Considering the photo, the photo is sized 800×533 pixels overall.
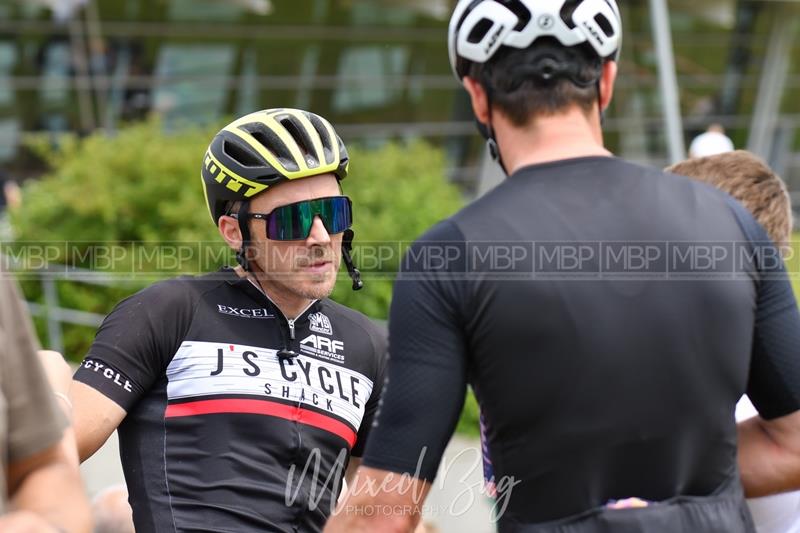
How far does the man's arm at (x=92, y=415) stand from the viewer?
3416 mm

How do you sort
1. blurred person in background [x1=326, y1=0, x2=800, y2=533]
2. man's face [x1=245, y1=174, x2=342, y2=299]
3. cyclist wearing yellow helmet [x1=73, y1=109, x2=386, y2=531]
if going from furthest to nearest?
1. man's face [x1=245, y1=174, x2=342, y2=299]
2. cyclist wearing yellow helmet [x1=73, y1=109, x2=386, y2=531]
3. blurred person in background [x1=326, y1=0, x2=800, y2=533]

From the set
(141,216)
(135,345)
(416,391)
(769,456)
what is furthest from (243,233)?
(141,216)

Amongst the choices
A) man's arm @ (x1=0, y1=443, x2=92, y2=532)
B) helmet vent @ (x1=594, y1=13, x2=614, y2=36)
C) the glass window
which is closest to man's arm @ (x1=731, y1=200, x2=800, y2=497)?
helmet vent @ (x1=594, y1=13, x2=614, y2=36)

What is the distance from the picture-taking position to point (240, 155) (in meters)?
3.90

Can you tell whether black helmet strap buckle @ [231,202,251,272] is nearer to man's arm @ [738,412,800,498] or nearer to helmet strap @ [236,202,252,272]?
helmet strap @ [236,202,252,272]

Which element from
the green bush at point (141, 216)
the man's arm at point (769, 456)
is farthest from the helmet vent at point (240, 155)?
the green bush at point (141, 216)

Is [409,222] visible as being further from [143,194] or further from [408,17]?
[408,17]

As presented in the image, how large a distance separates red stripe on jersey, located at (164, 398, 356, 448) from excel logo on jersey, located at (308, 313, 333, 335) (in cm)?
33

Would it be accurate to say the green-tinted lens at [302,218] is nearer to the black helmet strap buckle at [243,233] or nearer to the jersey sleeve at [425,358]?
the black helmet strap buckle at [243,233]

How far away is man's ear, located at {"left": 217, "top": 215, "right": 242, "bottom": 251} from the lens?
395 cm

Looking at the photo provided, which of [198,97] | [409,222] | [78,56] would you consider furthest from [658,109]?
[409,222]

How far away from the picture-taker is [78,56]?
1662cm

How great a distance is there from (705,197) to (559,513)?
76cm

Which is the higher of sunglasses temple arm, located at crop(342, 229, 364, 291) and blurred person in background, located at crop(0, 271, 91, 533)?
blurred person in background, located at crop(0, 271, 91, 533)
